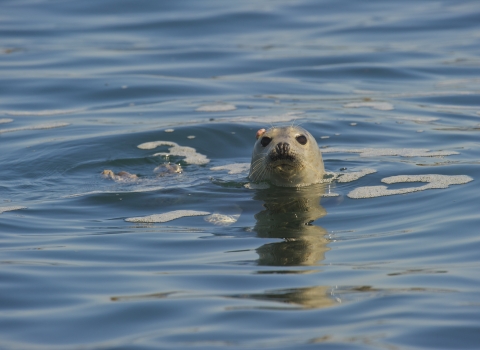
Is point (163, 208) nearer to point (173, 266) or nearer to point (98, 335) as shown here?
point (173, 266)

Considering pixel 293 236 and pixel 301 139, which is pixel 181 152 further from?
pixel 293 236

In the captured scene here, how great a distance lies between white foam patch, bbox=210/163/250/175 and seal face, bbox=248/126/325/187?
0.84 m

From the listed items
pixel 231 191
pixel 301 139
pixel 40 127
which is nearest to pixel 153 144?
pixel 40 127

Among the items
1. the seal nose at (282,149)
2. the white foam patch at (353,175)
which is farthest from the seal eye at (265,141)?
the white foam patch at (353,175)

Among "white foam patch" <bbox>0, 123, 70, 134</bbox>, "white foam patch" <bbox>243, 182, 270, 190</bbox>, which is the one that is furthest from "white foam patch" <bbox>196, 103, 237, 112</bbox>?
"white foam patch" <bbox>243, 182, 270, 190</bbox>

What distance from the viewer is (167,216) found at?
7.53 meters

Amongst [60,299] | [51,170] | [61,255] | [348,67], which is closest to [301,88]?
[348,67]

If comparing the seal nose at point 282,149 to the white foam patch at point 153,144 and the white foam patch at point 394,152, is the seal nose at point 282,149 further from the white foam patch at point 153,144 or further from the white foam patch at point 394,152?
the white foam patch at point 153,144

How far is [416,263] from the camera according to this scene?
5.67m

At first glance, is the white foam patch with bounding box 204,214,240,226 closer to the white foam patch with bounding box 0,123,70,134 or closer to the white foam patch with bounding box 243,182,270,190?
the white foam patch with bounding box 243,182,270,190

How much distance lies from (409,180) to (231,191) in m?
1.86

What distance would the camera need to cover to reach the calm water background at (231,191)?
15.0 ft

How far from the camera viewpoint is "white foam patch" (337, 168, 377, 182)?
8.84 meters

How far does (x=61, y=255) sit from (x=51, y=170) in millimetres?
3911
